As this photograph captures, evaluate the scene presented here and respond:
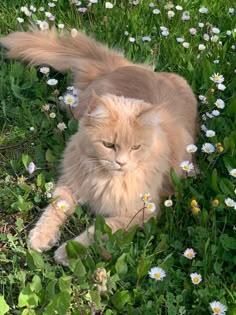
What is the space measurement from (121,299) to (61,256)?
0.40m

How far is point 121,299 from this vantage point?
7.43 ft

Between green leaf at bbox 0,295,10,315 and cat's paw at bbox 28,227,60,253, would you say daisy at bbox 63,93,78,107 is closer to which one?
cat's paw at bbox 28,227,60,253

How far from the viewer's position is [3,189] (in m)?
2.88

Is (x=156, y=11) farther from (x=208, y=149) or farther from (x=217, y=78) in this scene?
(x=208, y=149)

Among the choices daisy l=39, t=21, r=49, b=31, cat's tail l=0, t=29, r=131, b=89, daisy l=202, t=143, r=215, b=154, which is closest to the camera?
daisy l=202, t=143, r=215, b=154

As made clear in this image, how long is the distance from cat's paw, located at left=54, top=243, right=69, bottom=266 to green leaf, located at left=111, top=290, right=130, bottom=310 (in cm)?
32

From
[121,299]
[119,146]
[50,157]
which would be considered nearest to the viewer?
[121,299]

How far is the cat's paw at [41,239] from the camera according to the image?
2.59m

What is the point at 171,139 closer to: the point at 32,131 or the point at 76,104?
the point at 76,104

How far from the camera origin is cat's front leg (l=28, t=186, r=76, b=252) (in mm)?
2605

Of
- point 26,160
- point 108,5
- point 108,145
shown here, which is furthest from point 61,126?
point 108,5

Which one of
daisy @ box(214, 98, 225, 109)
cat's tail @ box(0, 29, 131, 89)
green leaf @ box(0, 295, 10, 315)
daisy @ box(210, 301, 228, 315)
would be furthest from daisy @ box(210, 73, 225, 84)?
green leaf @ box(0, 295, 10, 315)

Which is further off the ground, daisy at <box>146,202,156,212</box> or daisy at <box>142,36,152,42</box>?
daisy at <box>142,36,152,42</box>

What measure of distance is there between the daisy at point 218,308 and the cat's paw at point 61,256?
2.32 feet
